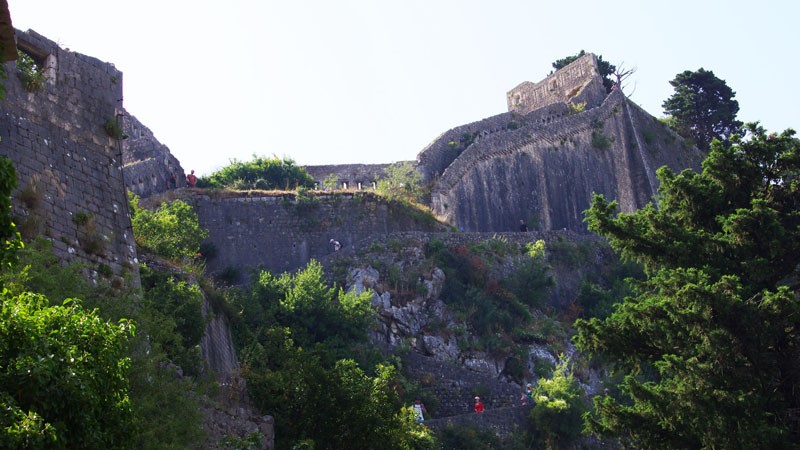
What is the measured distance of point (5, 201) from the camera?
9.48 metres

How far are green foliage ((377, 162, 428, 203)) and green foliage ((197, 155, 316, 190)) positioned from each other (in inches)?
109

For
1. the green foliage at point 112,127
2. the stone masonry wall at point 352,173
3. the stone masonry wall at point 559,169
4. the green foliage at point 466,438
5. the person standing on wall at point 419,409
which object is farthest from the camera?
the stone masonry wall at point 352,173

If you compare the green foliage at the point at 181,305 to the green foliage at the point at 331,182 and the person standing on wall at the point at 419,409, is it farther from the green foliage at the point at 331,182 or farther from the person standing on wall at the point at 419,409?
the green foliage at the point at 331,182

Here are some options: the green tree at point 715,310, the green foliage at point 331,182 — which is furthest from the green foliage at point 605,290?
the green tree at point 715,310

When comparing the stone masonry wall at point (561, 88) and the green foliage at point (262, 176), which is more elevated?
the stone masonry wall at point (561, 88)

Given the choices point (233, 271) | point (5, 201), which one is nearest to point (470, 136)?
point (233, 271)

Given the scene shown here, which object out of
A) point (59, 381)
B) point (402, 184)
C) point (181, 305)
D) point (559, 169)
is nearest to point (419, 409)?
point (181, 305)

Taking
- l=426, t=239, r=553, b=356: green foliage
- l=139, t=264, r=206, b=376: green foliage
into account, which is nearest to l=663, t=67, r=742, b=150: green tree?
l=426, t=239, r=553, b=356: green foliage

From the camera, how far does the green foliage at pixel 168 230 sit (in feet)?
86.5

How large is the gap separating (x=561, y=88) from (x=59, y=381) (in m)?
49.0

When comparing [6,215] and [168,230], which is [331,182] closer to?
[168,230]

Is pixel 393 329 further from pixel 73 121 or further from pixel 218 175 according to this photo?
pixel 73 121

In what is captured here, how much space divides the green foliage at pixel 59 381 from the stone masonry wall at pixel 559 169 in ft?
103

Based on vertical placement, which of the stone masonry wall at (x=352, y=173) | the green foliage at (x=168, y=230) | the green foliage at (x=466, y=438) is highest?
the stone masonry wall at (x=352, y=173)
